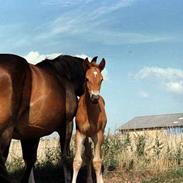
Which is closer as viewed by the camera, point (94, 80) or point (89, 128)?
point (94, 80)

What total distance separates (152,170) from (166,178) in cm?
76

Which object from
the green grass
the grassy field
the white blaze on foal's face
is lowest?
the green grass

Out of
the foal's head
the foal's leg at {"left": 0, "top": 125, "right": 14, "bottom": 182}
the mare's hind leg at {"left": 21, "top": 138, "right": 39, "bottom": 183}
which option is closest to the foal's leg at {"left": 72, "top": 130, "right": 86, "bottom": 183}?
the mare's hind leg at {"left": 21, "top": 138, "right": 39, "bottom": 183}

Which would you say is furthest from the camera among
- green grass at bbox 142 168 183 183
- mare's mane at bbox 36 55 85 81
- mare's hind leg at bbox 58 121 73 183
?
green grass at bbox 142 168 183 183

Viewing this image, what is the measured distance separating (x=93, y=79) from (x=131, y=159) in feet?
10.6

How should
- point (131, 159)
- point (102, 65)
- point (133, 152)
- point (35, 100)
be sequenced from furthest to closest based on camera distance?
1. point (133, 152)
2. point (131, 159)
3. point (102, 65)
4. point (35, 100)

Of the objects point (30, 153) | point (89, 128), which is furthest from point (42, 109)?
point (30, 153)

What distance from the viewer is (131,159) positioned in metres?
9.29

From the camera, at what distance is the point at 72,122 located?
7289 mm

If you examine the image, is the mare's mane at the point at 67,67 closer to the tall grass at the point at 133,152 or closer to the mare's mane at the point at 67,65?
the mare's mane at the point at 67,65

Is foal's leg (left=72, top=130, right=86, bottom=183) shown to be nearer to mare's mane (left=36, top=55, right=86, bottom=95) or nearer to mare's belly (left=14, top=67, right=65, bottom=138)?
mare's belly (left=14, top=67, right=65, bottom=138)

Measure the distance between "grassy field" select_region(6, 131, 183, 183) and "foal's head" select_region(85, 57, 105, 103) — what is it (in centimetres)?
233

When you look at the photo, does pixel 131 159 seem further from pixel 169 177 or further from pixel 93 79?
pixel 93 79

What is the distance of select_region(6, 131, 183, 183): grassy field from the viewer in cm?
841
